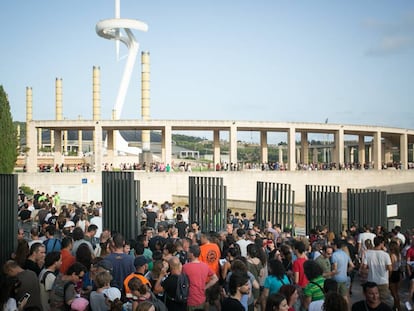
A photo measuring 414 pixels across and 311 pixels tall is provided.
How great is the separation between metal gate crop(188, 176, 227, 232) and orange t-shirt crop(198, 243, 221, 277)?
569 cm

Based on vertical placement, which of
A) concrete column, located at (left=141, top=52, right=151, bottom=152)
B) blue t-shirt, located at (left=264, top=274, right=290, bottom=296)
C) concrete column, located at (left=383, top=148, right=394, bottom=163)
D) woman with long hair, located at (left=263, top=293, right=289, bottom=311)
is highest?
concrete column, located at (left=141, top=52, right=151, bottom=152)

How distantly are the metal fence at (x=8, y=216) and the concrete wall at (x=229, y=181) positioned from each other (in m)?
16.6

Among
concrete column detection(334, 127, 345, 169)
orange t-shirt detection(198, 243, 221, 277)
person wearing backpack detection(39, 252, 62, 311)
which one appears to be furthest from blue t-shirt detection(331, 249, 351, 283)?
concrete column detection(334, 127, 345, 169)

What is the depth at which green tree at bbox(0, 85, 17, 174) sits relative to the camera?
1059 inches

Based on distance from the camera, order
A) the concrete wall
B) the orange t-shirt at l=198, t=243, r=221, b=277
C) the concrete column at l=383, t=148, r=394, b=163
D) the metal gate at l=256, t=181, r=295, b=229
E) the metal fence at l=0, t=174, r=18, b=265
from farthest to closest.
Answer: the concrete column at l=383, t=148, r=394, b=163 → the concrete wall → the metal gate at l=256, t=181, r=295, b=229 → the metal fence at l=0, t=174, r=18, b=265 → the orange t-shirt at l=198, t=243, r=221, b=277

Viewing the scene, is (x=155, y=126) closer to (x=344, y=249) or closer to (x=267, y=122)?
(x=267, y=122)

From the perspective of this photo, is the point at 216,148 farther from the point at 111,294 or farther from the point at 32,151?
the point at 111,294

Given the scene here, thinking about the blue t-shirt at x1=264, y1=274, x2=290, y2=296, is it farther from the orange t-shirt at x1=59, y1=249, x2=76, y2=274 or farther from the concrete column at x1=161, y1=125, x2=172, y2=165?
the concrete column at x1=161, y1=125, x2=172, y2=165

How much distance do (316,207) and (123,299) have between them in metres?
8.75

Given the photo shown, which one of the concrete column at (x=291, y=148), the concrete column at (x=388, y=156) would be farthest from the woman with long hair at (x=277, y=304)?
the concrete column at (x=388, y=156)

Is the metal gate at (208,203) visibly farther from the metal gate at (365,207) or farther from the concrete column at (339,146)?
the concrete column at (339,146)

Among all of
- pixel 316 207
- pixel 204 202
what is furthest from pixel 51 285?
pixel 316 207

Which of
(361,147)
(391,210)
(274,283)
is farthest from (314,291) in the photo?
(361,147)

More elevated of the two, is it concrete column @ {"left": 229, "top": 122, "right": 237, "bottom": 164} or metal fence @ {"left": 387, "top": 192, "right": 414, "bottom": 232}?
concrete column @ {"left": 229, "top": 122, "right": 237, "bottom": 164}
